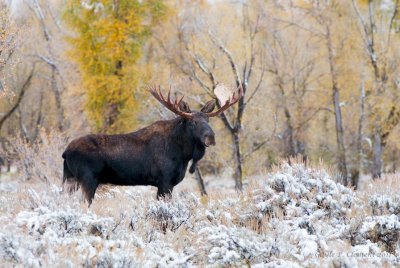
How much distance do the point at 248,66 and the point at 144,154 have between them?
1445 cm

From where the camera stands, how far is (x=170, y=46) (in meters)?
27.4

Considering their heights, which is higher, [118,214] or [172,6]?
[172,6]

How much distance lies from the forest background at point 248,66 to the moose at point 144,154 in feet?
34.2

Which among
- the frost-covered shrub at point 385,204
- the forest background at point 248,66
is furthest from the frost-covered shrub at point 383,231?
the forest background at point 248,66

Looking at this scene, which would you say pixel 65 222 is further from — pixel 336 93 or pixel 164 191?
pixel 336 93

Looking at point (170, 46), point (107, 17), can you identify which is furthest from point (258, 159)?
point (107, 17)

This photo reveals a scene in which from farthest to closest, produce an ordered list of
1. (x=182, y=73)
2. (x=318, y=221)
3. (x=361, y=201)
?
(x=182, y=73) < (x=361, y=201) < (x=318, y=221)

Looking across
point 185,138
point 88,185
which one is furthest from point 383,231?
point 88,185

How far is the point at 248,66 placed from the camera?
2491 centimetres

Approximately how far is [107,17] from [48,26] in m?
11.6

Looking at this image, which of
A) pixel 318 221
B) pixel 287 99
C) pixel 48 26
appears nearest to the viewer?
pixel 318 221

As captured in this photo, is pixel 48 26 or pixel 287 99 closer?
pixel 287 99

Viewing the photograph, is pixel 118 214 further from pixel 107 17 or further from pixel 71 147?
pixel 107 17

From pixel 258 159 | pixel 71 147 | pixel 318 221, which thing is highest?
pixel 71 147
